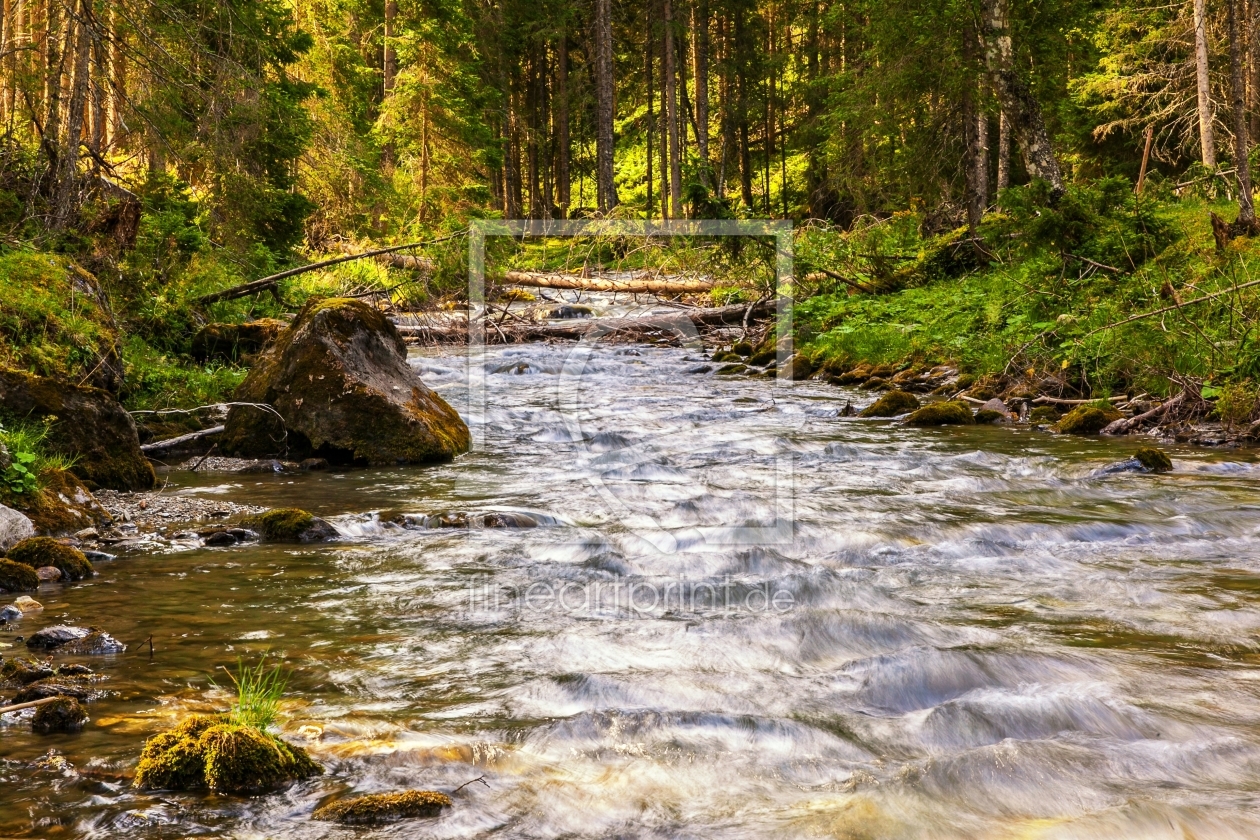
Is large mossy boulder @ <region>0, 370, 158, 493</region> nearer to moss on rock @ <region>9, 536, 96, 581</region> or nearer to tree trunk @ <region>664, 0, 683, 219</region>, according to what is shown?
moss on rock @ <region>9, 536, 96, 581</region>

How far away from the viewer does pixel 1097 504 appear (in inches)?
275

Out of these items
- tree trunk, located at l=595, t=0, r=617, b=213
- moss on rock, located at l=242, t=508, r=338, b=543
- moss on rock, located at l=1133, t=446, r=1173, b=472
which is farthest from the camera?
tree trunk, located at l=595, t=0, r=617, b=213

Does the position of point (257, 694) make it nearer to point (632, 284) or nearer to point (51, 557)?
point (51, 557)

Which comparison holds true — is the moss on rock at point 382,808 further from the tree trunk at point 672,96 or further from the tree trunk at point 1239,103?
the tree trunk at point 672,96

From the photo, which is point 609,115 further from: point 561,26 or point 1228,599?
point 1228,599

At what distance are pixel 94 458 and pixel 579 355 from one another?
1090cm

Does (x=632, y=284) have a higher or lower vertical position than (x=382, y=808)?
higher

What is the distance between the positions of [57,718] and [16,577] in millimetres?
1875

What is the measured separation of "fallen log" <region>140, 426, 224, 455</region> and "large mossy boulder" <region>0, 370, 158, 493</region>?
4.13 feet

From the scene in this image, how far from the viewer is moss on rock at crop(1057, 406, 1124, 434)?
9875mm

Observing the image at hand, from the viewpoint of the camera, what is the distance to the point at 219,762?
2910mm

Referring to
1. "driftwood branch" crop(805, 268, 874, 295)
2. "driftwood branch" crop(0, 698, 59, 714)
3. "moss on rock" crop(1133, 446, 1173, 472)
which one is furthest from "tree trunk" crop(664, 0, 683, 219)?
"driftwood branch" crop(0, 698, 59, 714)

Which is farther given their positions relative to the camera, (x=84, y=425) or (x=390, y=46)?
(x=390, y=46)

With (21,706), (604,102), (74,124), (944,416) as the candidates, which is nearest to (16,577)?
(21,706)
